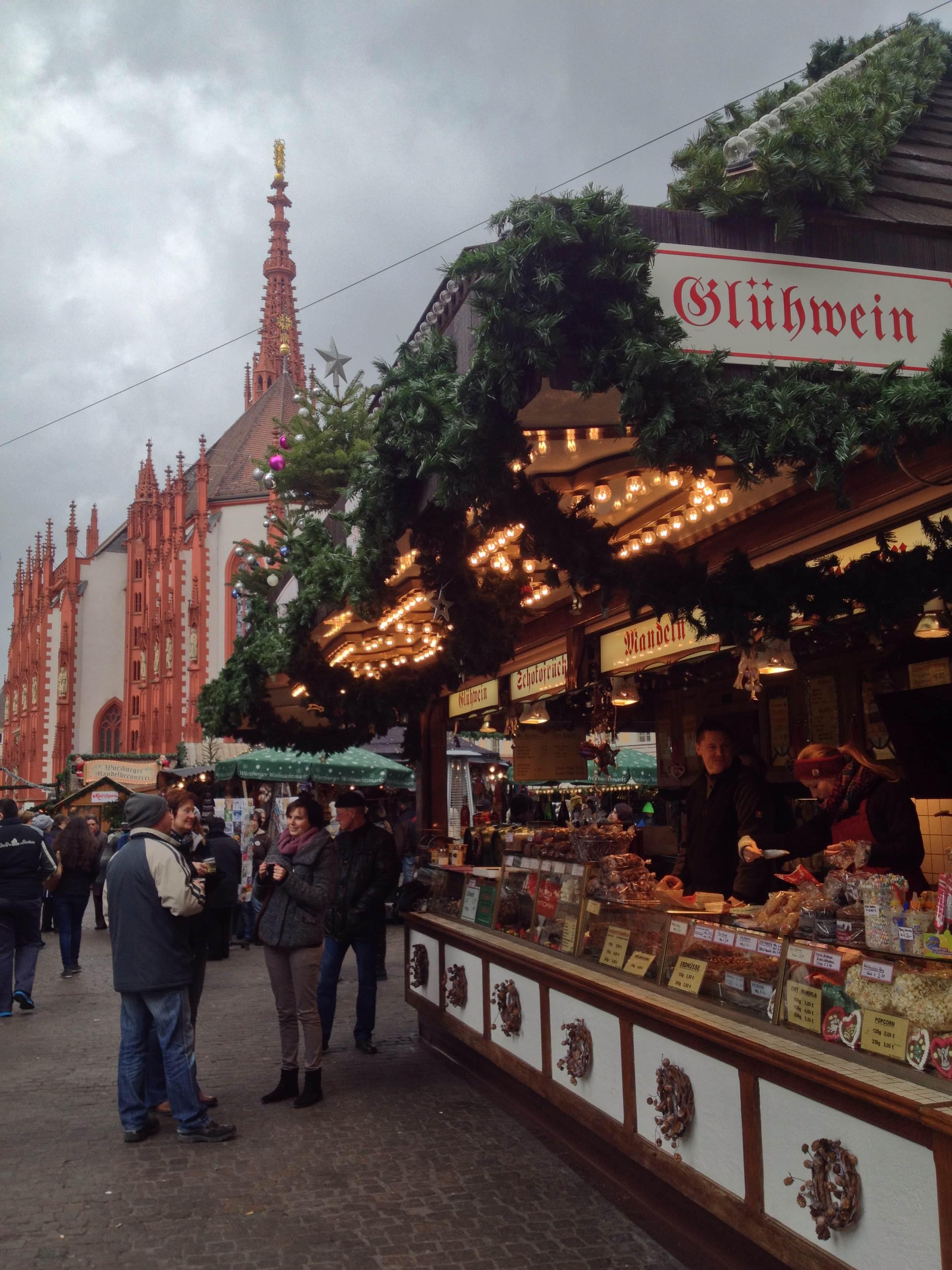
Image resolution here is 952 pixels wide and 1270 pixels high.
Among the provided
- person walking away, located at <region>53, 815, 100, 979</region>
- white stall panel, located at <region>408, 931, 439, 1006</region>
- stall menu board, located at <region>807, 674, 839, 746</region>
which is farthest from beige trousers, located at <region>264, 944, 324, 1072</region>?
person walking away, located at <region>53, 815, 100, 979</region>

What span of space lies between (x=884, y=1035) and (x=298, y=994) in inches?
150

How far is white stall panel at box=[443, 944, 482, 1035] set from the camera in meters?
6.39

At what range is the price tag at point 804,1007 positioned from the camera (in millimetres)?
3451

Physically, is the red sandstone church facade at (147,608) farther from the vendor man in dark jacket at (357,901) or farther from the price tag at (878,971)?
the price tag at (878,971)

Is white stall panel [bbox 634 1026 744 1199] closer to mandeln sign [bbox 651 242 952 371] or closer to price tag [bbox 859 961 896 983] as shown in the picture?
price tag [bbox 859 961 896 983]

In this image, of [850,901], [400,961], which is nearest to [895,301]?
[850,901]

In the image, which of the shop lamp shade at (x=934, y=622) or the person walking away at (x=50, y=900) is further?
the person walking away at (x=50, y=900)

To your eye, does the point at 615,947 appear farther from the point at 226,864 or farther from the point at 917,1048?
the point at 226,864

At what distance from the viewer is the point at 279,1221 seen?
4453 mm

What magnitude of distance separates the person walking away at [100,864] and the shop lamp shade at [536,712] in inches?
302

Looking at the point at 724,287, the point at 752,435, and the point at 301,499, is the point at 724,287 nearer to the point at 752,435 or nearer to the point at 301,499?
the point at 752,435

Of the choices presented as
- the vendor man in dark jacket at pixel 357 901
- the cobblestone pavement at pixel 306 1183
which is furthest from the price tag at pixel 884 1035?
the vendor man in dark jacket at pixel 357 901

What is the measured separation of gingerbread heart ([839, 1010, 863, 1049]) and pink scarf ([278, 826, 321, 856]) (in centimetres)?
354

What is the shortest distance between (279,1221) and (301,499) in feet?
37.8
